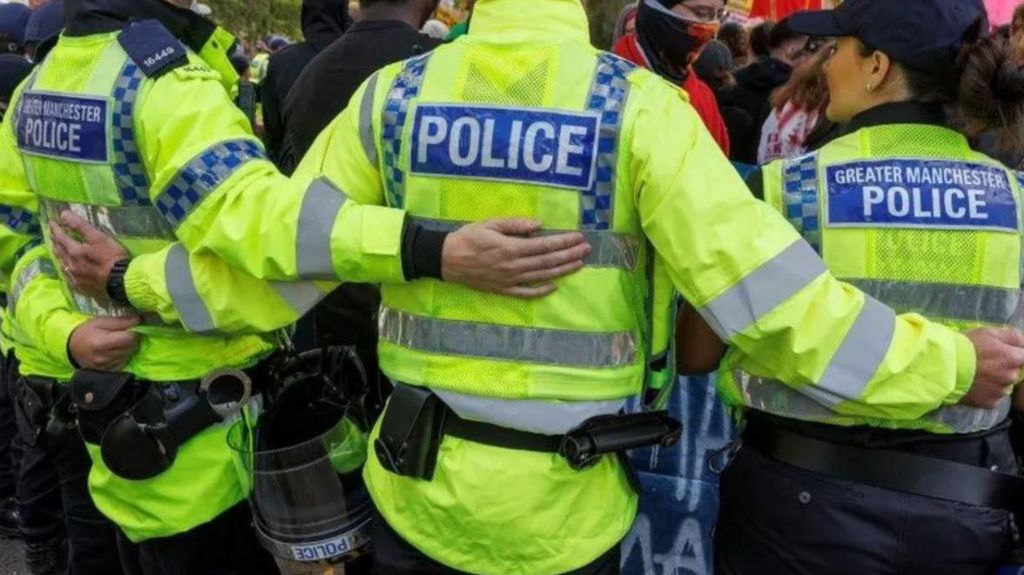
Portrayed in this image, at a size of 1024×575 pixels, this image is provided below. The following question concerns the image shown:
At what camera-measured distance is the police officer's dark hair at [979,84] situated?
69.8 inches

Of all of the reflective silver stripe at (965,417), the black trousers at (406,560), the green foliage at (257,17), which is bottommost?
the green foliage at (257,17)

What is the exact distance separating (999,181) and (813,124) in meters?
1.89

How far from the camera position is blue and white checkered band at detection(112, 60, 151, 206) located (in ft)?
6.83

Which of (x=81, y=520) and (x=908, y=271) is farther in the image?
(x=81, y=520)

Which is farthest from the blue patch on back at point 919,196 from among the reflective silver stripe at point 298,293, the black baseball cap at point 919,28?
the reflective silver stripe at point 298,293

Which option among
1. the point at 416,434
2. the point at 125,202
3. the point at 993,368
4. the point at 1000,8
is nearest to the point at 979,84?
the point at 993,368

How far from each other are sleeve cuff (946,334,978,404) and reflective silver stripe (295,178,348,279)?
1149mm

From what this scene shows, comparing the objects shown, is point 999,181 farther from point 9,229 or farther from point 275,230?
point 9,229

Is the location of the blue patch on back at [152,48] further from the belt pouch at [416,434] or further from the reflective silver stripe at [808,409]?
the reflective silver stripe at [808,409]

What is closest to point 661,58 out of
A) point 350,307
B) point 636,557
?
point 350,307

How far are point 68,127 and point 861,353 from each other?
5.83 ft

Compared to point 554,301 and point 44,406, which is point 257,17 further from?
point 554,301

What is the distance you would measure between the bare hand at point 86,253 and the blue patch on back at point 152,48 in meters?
0.40

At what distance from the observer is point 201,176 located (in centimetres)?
192
